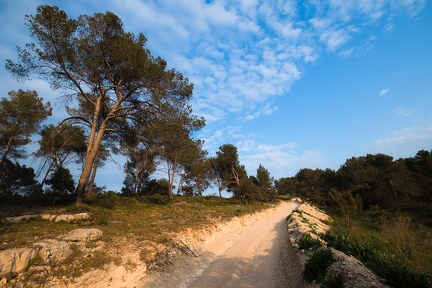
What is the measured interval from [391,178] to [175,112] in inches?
1821

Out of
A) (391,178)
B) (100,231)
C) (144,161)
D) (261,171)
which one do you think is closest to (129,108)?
(100,231)

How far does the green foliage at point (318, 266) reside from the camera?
7031 mm

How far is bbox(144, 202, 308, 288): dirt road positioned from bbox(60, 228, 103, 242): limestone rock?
3.51m

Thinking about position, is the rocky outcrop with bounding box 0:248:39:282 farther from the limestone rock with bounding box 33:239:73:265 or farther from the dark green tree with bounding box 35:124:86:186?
the dark green tree with bounding box 35:124:86:186

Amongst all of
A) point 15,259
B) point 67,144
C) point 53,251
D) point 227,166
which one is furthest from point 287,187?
point 15,259

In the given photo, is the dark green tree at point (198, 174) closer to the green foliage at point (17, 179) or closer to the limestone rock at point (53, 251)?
the green foliage at point (17, 179)

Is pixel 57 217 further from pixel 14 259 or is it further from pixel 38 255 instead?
pixel 14 259

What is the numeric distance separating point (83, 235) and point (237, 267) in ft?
22.7

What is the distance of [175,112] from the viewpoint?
17.2m

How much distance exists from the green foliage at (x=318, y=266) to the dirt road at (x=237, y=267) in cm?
42

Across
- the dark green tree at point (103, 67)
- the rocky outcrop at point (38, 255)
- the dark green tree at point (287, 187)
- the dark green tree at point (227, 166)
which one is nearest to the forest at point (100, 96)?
the dark green tree at point (103, 67)

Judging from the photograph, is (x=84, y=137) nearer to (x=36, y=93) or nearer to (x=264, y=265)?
(x=36, y=93)

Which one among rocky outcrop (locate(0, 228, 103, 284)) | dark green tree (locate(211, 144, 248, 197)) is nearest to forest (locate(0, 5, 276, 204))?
rocky outcrop (locate(0, 228, 103, 284))

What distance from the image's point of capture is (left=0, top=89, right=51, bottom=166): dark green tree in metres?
22.4
